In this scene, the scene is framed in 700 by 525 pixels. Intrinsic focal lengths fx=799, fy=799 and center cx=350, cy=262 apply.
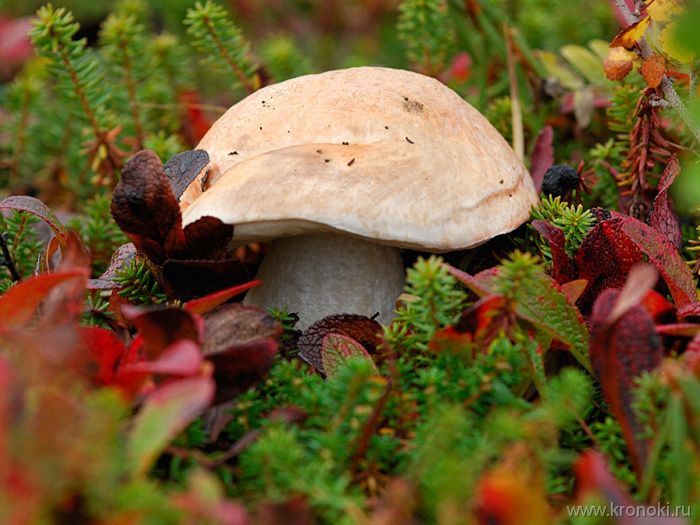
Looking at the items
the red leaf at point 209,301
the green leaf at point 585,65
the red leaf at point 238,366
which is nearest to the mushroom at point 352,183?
the red leaf at point 209,301

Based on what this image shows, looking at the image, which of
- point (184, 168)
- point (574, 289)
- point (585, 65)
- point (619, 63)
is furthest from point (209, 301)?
point (585, 65)

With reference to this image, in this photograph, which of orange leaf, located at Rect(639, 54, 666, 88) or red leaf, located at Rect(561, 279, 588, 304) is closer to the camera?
red leaf, located at Rect(561, 279, 588, 304)

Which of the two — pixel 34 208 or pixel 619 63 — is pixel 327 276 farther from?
pixel 619 63

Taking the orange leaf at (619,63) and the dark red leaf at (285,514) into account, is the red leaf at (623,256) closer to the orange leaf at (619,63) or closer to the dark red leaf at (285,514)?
the orange leaf at (619,63)

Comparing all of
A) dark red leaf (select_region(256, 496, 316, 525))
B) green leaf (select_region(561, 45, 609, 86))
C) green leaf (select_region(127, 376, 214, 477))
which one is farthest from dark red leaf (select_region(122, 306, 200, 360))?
green leaf (select_region(561, 45, 609, 86))

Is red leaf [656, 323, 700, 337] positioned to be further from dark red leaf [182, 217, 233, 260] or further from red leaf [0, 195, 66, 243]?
red leaf [0, 195, 66, 243]

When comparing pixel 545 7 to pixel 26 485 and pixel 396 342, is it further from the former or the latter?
pixel 26 485
